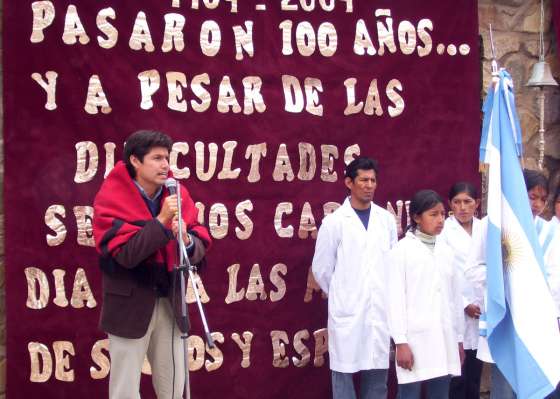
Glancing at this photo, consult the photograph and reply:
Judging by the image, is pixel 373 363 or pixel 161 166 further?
pixel 373 363

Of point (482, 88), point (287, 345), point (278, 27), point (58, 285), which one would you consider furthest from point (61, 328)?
point (482, 88)

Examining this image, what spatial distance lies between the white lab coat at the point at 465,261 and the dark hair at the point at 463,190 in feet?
0.60

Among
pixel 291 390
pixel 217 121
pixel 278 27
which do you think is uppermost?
pixel 278 27

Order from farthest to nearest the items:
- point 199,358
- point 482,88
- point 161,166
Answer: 1. point 482,88
2. point 199,358
3. point 161,166

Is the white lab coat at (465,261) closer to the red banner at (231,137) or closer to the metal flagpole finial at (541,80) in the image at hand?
the red banner at (231,137)

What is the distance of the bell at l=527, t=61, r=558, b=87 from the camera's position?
6.26 m

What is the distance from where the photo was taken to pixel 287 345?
593 centimetres

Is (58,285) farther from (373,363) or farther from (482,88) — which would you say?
(482,88)

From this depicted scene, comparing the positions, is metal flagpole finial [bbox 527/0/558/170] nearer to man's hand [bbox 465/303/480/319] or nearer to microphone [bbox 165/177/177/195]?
man's hand [bbox 465/303/480/319]

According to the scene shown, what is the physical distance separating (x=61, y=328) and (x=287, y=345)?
1.47 meters

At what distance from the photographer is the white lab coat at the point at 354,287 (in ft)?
17.8

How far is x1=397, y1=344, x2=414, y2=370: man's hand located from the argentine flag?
1.45ft

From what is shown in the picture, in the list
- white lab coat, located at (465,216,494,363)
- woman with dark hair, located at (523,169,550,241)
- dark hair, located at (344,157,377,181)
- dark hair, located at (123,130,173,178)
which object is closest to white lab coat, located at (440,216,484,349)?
white lab coat, located at (465,216,494,363)

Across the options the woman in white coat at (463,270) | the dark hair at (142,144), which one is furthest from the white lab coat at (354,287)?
the dark hair at (142,144)
